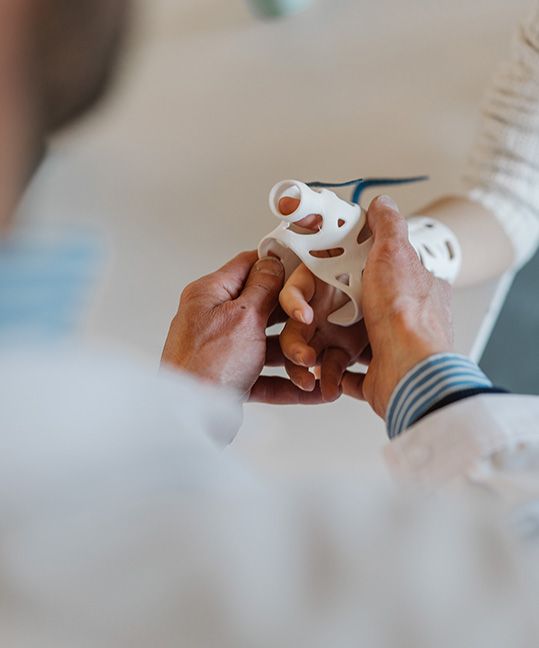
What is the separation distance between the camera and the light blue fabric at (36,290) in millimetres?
232

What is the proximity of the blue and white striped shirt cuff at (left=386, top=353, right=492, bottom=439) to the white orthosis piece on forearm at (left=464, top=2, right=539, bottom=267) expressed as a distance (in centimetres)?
25

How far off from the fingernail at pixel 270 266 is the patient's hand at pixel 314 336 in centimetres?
1

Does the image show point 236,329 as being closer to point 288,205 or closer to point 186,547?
point 288,205

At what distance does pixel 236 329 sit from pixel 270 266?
0.05 metres

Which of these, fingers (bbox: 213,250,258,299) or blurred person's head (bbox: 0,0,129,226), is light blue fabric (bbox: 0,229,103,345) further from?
fingers (bbox: 213,250,258,299)

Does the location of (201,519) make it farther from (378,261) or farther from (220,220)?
(220,220)

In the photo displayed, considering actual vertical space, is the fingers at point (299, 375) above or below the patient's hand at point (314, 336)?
below

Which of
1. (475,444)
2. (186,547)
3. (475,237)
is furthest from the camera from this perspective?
(475,237)

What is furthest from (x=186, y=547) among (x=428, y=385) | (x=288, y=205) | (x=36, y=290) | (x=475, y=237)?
(x=475, y=237)

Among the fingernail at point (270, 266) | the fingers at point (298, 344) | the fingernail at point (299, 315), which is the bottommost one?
the fingers at point (298, 344)

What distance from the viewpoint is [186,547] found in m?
0.22

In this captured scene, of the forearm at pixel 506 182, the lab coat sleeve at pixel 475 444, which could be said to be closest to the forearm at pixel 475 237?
the forearm at pixel 506 182

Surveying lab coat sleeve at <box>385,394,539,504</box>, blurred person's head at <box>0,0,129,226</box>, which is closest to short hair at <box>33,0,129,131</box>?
blurred person's head at <box>0,0,129,226</box>

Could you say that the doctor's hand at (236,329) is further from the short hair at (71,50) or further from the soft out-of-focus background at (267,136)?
the short hair at (71,50)
